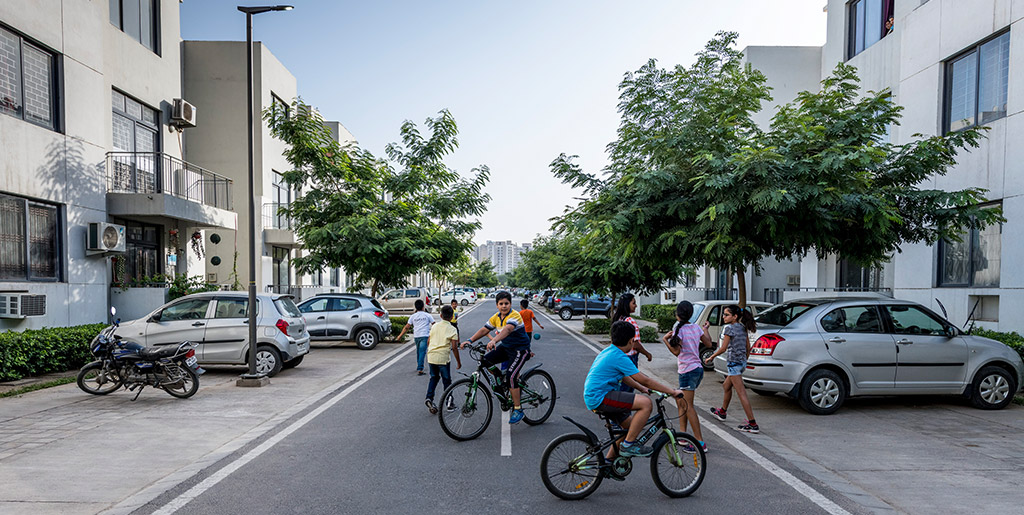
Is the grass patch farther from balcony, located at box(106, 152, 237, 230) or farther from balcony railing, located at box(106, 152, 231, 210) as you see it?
balcony railing, located at box(106, 152, 231, 210)

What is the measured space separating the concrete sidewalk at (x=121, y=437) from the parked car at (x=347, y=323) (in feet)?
20.3

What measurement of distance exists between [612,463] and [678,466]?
22.8 inches

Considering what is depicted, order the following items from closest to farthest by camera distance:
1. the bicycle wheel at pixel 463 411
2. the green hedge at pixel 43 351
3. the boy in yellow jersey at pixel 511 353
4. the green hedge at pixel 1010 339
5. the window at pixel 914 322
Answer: the bicycle wheel at pixel 463 411, the boy in yellow jersey at pixel 511 353, the window at pixel 914 322, the green hedge at pixel 1010 339, the green hedge at pixel 43 351

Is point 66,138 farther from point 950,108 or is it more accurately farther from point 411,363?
point 950,108

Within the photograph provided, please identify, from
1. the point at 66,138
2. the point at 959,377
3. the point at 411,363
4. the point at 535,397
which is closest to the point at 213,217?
the point at 66,138

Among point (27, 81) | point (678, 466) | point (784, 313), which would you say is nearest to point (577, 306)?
point (784, 313)

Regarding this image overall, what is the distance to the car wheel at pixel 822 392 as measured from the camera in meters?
8.88

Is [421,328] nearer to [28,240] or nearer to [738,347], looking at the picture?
[738,347]

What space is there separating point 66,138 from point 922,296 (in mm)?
19018

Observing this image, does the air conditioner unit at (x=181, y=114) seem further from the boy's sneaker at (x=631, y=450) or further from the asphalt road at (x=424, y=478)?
the boy's sneaker at (x=631, y=450)

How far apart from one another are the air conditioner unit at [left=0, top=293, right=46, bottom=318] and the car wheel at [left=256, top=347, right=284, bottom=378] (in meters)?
4.36

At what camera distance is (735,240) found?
32.2 ft

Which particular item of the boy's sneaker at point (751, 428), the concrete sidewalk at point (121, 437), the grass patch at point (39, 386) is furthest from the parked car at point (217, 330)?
the boy's sneaker at point (751, 428)

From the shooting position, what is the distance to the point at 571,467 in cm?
533
